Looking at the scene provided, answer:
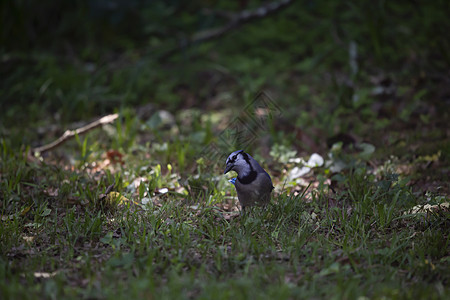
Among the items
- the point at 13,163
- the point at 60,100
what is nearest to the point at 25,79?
the point at 60,100

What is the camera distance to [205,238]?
10.4 ft

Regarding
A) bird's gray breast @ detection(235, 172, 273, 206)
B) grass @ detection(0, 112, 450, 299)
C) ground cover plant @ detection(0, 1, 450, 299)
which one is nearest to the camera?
grass @ detection(0, 112, 450, 299)

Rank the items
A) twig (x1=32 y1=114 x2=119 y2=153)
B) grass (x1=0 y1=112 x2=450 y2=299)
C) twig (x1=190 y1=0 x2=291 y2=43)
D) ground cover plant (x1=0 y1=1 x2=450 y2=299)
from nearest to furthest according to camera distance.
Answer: grass (x1=0 y1=112 x2=450 y2=299) → ground cover plant (x1=0 y1=1 x2=450 y2=299) → twig (x1=32 y1=114 x2=119 y2=153) → twig (x1=190 y1=0 x2=291 y2=43)

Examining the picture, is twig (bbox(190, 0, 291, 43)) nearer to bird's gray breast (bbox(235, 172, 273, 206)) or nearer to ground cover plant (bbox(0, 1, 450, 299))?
ground cover plant (bbox(0, 1, 450, 299))

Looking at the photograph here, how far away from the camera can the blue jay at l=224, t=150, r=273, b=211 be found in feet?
10.8

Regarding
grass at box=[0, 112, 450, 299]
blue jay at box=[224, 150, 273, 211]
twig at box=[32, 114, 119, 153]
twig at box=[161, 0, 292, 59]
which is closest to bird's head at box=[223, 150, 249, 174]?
blue jay at box=[224, 150, 273, 211]

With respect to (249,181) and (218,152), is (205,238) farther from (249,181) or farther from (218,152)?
(218,152)

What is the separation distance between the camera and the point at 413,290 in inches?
96.6

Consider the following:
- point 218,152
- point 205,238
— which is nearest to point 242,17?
point 218,152

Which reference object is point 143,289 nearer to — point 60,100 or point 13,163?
point 13,163

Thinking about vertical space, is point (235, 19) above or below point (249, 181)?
above

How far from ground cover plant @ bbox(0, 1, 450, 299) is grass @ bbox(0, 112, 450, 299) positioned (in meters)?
0.01

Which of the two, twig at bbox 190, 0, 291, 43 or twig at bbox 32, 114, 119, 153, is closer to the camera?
twig at bbox 32, 114, 119, 153

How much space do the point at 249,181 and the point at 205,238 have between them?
493 millimetres
